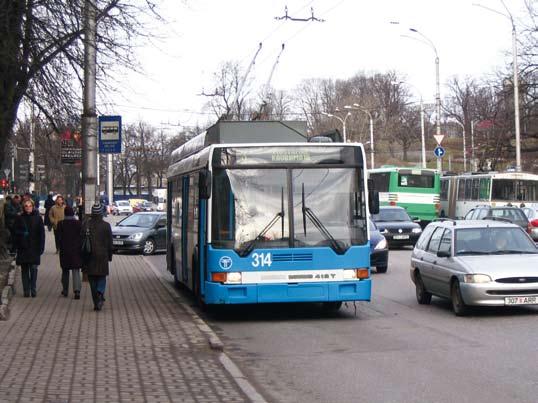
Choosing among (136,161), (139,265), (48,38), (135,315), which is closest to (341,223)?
(135,315)

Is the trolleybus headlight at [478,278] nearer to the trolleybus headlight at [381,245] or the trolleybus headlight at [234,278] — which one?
the trolleybus headlight at [234,278]

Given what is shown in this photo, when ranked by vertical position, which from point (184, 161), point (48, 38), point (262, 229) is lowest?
point (262, 229)

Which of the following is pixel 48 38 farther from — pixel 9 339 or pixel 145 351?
pixel 145 351

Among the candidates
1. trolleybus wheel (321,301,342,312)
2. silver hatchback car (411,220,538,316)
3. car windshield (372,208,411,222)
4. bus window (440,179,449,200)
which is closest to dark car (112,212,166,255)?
car windshield (372,208,411,222)

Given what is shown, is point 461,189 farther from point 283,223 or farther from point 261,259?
point 261,259

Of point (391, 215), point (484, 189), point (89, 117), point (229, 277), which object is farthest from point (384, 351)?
point (484, 189)

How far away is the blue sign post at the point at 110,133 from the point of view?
739 inches

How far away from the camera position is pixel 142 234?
31.9 metres

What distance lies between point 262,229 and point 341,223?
48.6 inches

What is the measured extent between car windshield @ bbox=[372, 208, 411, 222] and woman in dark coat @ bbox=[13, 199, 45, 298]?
17568mm

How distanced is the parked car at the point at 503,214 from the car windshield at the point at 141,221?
37.8ft

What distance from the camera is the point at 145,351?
1030 cm

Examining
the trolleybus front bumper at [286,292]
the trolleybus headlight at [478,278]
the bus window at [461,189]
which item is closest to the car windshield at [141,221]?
the trolleybus front bumper at [286,292]

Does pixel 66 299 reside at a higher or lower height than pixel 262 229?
lower
